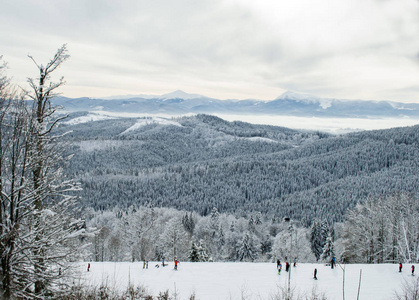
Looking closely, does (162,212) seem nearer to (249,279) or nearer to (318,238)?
(318,238)

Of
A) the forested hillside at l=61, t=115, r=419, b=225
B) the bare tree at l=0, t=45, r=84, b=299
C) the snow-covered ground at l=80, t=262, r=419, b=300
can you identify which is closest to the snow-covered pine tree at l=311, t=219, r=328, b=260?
the forested hillside at l=61, t=115, r=419, b=225

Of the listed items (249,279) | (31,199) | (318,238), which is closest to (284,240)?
(318,238)

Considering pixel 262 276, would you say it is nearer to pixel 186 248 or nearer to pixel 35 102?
pixel 35 102

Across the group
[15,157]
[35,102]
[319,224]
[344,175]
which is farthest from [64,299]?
[344,175]

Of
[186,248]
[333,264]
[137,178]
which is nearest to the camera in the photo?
[333,264]

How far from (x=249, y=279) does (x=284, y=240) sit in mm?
36240

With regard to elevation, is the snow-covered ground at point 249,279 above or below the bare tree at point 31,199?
below

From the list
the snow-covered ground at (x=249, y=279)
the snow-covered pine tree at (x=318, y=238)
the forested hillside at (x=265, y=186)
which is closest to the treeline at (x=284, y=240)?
the snow-covered pine tree at (x=318, y=238)

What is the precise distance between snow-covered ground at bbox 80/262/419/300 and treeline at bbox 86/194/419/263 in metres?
3.01

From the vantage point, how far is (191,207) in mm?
123812

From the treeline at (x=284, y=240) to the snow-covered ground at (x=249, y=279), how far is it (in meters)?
3.01

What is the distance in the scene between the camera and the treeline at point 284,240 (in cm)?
3622

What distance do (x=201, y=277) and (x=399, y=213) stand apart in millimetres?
28033

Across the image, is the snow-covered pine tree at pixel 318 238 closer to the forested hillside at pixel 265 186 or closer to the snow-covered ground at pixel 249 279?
the forested hillside at pixel 265 186
